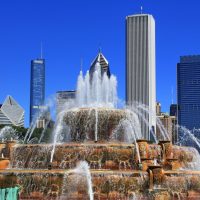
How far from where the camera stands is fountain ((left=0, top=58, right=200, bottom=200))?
23.3 m

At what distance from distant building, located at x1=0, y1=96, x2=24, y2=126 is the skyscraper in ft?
119

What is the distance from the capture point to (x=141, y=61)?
186 m

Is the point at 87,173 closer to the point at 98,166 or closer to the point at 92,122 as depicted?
the point at 98,166

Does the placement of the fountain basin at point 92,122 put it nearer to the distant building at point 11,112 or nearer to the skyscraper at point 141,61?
the distant building at point 11,112

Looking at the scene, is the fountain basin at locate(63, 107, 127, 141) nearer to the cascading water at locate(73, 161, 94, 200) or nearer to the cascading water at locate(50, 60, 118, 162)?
the cascading water at locate(73, 161, 94, 200)

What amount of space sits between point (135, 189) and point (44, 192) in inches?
149

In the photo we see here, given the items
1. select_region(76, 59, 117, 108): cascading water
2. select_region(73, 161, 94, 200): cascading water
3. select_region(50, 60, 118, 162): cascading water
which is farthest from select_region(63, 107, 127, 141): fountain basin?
select_region(76, 59, 117, 108): cascading water

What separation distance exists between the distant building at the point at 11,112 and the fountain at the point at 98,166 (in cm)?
14242

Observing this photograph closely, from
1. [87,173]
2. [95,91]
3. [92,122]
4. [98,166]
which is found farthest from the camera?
[95,91]

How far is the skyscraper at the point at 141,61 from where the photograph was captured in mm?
181875

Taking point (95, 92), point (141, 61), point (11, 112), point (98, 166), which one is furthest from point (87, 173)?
point (11, 112)

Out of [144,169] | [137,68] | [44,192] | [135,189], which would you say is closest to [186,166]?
[144,169]

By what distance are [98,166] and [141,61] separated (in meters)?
161

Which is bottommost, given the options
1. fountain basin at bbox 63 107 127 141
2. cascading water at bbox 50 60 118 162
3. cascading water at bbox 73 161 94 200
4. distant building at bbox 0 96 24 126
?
cascading water at bbox 73 161 94 200
